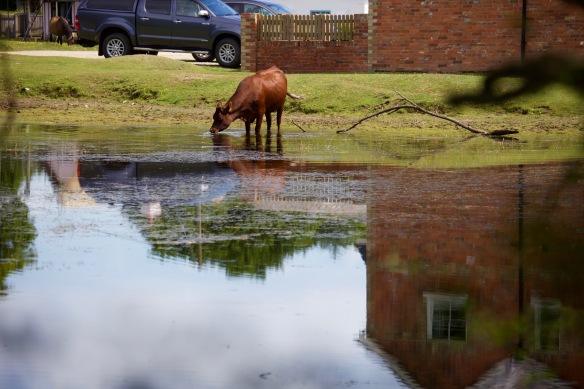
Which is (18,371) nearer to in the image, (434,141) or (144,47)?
(434,141)

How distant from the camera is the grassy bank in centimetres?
1997

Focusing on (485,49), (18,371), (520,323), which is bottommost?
(18,371)

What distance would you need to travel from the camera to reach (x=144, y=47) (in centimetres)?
3145

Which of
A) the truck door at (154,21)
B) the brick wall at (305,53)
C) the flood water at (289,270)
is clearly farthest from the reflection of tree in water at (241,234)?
the truck door at (154,21)

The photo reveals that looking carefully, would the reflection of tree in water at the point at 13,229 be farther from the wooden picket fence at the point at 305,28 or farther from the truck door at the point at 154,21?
the truck door at the point at 154,21

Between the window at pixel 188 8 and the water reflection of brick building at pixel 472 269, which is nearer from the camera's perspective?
the water reflection of brick building at pixel 472 269

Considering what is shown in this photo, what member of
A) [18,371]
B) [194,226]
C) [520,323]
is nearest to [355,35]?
[194,226]

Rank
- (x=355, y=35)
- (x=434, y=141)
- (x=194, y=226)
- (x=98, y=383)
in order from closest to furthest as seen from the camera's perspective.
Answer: (x=98, y=383)
(x=194, y=226)
(x=434, y=141)
(x=355, y=35)

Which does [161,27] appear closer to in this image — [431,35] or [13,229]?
[431,35]

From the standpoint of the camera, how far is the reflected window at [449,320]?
2906 millimetres

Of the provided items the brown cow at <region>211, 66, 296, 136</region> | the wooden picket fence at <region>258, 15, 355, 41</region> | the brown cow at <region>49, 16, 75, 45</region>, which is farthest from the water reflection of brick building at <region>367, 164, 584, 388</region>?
the brown cow at <region>49, 16, 75, 45</region>

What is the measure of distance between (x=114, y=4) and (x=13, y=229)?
23.1 m

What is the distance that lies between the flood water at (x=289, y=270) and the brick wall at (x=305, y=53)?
1377 centimetres

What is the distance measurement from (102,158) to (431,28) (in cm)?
1416
